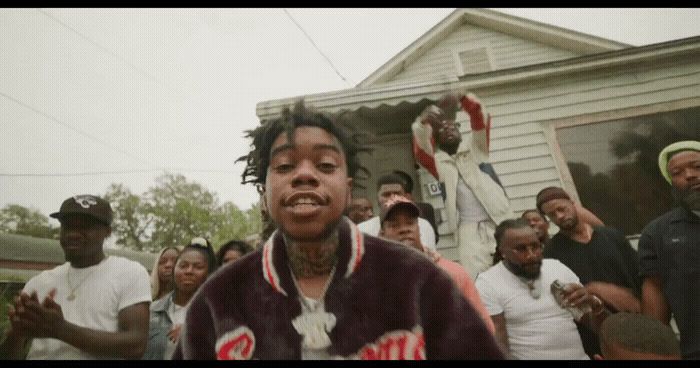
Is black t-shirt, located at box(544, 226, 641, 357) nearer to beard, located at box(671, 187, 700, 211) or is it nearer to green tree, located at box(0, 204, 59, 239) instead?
beard, located at box(671, 187, 700, 211)

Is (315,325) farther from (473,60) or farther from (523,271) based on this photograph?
(473,60)

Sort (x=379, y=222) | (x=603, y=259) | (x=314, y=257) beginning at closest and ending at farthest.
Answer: (x=314, y=257), (x=603, y=259), (x=379, y=222)

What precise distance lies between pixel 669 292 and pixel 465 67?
5.99 meters

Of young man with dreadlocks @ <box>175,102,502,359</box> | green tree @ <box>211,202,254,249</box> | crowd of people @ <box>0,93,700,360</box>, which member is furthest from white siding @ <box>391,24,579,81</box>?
young man with dreadlocks @ <box>175,102,502,359</box>

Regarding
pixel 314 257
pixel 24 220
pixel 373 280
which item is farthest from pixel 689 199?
pixel 24 220

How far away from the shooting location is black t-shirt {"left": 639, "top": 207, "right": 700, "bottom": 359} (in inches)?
82.6

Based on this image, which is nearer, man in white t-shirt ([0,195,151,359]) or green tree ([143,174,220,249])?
man in white t-shirt ([0,195,151,359])

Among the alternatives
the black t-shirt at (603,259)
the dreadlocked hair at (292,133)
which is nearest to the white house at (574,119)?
the black t-shirt at (603,259)

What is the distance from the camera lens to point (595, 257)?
2.59 m

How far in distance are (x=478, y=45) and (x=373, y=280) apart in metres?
7.44

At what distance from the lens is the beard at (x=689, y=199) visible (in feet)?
7.37

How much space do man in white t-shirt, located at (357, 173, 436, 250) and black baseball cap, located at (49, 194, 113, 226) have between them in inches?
60.0

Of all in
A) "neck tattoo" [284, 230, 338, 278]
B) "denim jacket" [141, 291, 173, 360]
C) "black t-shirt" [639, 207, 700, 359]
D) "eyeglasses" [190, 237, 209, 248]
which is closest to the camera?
"neck tattoo" [284, 230, 338, 278]

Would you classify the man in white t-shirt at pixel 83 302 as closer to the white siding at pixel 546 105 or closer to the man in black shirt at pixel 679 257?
the man in black shirt at pixel 679 257
